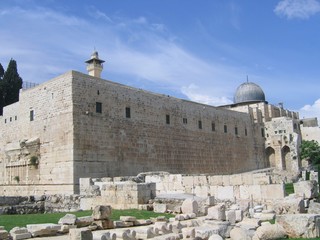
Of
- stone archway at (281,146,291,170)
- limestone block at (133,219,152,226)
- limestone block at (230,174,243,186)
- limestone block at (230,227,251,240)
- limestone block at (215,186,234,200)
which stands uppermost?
stone archway at (281,146,291,170)

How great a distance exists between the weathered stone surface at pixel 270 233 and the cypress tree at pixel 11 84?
2608cm

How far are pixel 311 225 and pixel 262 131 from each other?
88.2 feet

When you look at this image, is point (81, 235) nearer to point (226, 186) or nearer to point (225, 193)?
point (225, 193)

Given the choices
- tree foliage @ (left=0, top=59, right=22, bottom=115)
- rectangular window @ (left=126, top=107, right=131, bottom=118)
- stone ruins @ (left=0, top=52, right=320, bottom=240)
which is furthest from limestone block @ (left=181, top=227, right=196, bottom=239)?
tree foliage @ (left=0, top=59, right=22, bottom=115)

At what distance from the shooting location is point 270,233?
5.88m

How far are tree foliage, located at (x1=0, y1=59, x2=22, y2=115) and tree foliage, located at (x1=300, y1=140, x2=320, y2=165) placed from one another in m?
22.9

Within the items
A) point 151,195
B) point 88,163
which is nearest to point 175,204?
point 151,195

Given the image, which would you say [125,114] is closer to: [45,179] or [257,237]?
[45,179]

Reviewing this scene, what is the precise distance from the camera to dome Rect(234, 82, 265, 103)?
35531 millimetres

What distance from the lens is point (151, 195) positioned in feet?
37.7

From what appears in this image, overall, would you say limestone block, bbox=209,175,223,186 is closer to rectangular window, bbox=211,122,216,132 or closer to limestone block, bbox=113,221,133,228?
limestone block, bbox=113,221,133,228

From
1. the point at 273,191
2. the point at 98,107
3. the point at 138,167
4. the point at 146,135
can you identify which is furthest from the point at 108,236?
the point at 146,135

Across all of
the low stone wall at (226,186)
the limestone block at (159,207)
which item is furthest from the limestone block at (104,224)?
the low stone wall at (226,186)

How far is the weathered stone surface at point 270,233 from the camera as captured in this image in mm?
5859
